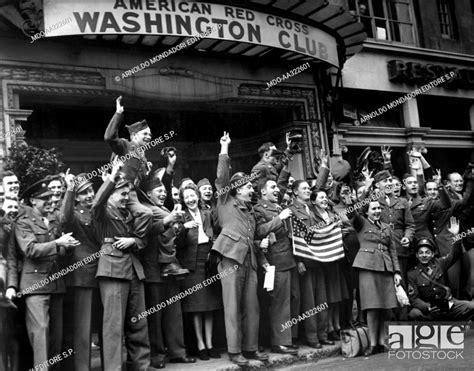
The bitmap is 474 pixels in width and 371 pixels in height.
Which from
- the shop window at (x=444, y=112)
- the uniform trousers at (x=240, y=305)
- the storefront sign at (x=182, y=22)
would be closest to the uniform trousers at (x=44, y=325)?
the uniform trousers at (x=240, y=305)

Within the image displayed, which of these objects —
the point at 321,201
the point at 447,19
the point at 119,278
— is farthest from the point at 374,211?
the point at 447,19

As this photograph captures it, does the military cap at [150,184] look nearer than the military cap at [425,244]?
Yes

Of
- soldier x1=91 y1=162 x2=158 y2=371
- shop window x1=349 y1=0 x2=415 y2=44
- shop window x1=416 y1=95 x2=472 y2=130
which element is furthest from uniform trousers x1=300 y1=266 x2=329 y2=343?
shop window x1=416 y1=95 x2=472 y2=130

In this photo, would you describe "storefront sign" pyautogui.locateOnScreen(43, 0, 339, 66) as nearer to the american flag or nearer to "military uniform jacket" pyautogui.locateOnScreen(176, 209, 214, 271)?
"military uniform jacket" pyautogui.locateOnScreen(176, 209, 214, 271)

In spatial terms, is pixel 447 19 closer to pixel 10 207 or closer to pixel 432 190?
pixel 432 190

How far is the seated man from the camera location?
8.16 metres

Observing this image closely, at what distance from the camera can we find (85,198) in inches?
253

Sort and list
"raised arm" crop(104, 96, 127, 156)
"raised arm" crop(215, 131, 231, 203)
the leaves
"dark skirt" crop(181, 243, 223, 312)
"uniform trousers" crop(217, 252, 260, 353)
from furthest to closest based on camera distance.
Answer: "raised arm" crop(215, 131, 231, 203)
"dark skirt" crop(181, 243, 223, 312)
"uniform trousers" crop(217, 252, 260, 353)
the leaves
"raised arm" crop(104, 96, 127, 156)

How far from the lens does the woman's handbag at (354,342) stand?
725 centimetres

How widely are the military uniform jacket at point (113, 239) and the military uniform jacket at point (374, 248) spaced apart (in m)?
2.87

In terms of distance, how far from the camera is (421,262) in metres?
8.50

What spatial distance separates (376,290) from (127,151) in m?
3.41

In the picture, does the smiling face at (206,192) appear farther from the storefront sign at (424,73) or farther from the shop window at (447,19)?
the shop window at (447,19)

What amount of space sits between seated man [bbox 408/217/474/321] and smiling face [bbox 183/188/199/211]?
329cm
